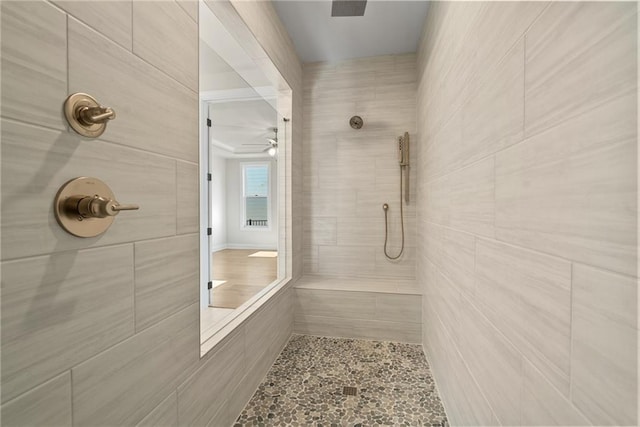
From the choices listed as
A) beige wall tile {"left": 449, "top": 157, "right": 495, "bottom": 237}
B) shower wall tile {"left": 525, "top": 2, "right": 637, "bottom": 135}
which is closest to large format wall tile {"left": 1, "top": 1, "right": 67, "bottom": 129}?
shower wall tile {"left": 525, "top": 2, "right": 637, "bottom": 135}

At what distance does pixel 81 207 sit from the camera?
0.67 m

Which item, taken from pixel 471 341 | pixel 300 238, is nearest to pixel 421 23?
pixel 300 238

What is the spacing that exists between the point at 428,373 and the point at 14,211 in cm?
225

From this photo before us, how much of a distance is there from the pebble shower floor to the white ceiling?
260 centimetres

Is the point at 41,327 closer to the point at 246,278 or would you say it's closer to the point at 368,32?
the point at 246,278

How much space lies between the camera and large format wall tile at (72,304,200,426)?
0.73m

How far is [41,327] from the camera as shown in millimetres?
622

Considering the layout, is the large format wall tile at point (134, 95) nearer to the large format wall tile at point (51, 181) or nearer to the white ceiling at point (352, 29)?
the large format wall tile at point (51, 181)

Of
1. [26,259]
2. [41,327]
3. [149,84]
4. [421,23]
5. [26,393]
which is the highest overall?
[421,23]

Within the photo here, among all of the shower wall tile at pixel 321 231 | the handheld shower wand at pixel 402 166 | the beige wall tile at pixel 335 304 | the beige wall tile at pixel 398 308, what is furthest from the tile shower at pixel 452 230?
the shower wall tile at pixel 321 231

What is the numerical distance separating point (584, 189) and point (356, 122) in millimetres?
2307

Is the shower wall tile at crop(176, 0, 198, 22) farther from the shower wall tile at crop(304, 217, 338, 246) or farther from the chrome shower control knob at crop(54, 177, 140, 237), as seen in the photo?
the shower wall tile at crop(304, 217, 338, 246)

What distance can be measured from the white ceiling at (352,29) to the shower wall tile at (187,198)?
5.43 feet

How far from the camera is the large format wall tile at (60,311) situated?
571 mm
